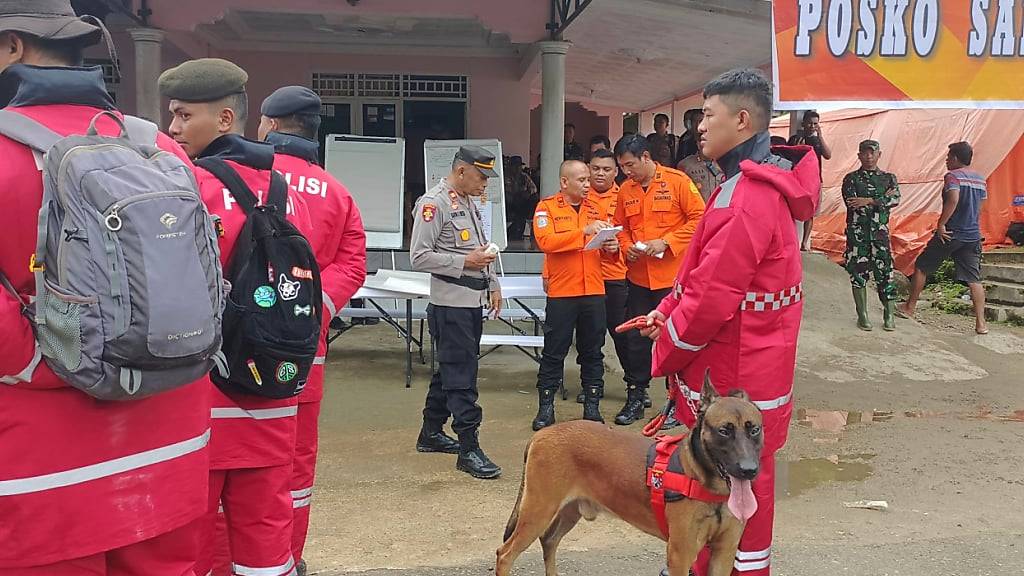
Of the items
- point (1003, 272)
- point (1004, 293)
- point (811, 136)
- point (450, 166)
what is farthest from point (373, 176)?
point (1003, 272)

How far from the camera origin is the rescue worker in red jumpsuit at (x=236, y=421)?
2475 mm

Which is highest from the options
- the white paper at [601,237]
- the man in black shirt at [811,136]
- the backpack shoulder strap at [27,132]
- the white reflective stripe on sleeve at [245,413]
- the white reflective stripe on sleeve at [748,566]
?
the man in black shirt at [811,136]

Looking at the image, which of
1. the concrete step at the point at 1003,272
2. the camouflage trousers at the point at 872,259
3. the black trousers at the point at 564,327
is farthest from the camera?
the concrete step at the point at 1003,272

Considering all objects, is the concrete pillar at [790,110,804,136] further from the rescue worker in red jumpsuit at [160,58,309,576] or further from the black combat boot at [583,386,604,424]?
the rescue worker in red jumpsuit at [160,58,309,576]

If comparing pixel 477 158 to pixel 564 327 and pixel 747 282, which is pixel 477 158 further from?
pixel 747 282

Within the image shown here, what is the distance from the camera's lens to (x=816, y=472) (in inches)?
204

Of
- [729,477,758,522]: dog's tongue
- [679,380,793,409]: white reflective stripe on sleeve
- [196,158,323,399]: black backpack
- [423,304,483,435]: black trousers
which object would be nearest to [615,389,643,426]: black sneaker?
[423,304,483,435]: black trousers

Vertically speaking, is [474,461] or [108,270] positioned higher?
[108,270]

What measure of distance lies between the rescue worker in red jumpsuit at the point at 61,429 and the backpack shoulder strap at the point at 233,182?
50cm

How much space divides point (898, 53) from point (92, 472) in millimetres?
5443

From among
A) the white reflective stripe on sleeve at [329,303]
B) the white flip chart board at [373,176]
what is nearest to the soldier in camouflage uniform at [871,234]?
the white flip chart board at [373,176]

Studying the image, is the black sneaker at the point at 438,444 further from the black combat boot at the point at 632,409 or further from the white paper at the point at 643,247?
the white paper at the point at 643,247

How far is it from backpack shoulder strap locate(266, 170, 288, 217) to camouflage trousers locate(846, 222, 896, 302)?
817 cm

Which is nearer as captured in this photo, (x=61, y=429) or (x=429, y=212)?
(x=61, y=429)
